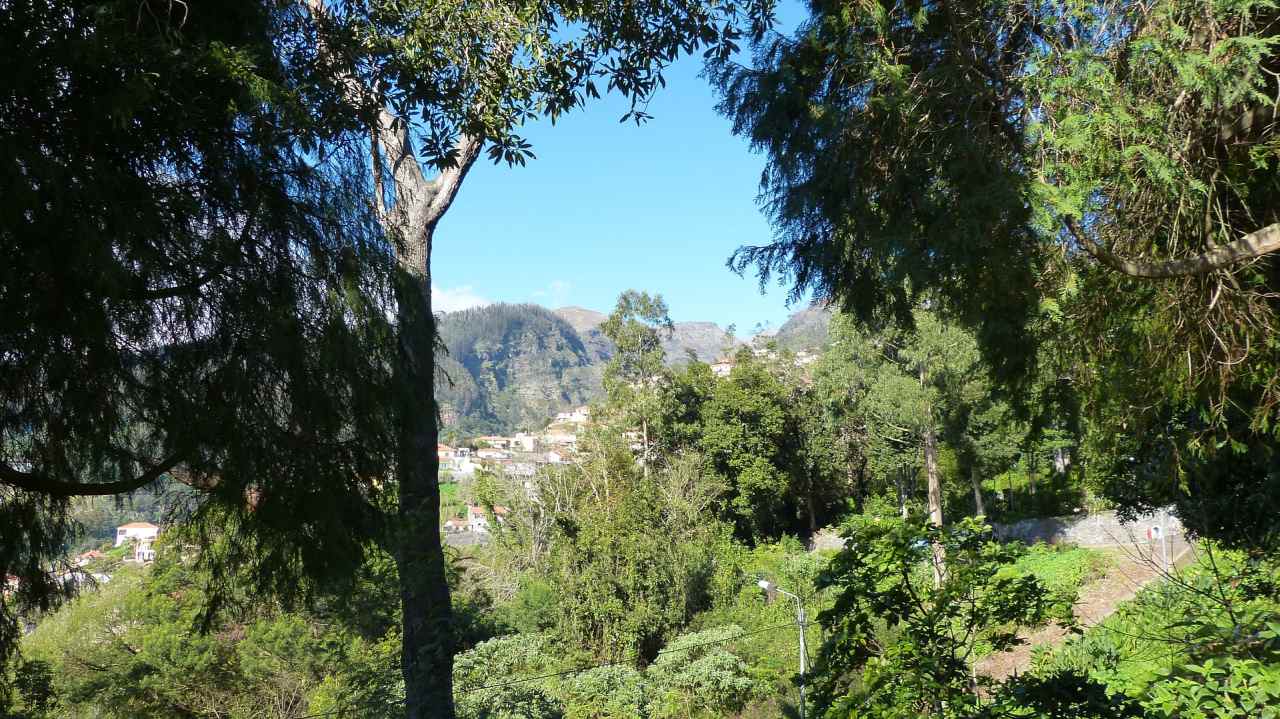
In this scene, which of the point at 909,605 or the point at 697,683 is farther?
the point at 697,683

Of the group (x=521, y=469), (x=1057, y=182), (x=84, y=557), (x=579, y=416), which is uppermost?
(x=1057, y=182)

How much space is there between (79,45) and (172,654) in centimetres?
964

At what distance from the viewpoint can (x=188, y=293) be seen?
7.01 ft

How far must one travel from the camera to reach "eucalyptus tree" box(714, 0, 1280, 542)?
2.74 meters

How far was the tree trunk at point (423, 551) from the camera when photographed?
296cm

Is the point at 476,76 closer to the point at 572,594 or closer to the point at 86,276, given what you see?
the point at 86,276

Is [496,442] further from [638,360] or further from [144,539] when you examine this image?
[144,539]

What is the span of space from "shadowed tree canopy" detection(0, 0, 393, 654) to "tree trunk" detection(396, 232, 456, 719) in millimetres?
326

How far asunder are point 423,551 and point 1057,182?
3.41 m

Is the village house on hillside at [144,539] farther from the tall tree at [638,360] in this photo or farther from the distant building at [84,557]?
the tall tree at [638,360]

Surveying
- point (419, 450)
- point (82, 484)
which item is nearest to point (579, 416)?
point (419, 450)

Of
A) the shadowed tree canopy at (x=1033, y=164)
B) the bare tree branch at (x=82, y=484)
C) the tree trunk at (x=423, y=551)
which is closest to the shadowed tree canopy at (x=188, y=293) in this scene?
the bare tree branch at (x=82, y=484)

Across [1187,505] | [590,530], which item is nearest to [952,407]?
[590,530]

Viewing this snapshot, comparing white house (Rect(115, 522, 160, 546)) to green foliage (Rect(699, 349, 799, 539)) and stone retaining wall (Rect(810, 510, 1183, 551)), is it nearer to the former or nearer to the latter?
stone retaining wall (Rect(810, 510, 1183, 551))
